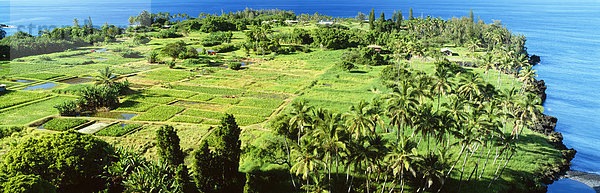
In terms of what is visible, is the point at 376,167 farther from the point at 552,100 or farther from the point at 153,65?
the point at 153,65

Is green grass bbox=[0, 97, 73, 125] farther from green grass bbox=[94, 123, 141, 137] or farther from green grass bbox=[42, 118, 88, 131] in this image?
green grass bbox=[94, 123, 141, 137]

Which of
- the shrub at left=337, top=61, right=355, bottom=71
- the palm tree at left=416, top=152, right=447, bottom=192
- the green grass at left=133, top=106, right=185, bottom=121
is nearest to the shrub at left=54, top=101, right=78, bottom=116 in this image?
the green grass at left=133, top=106, right=185, bottom=121

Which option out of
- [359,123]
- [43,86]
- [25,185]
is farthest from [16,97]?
[359,123]

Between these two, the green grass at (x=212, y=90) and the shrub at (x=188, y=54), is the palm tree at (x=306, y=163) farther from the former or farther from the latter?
the shrub at (x=188, y=54)

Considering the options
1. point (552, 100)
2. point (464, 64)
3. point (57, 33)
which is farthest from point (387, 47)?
point (57, 33)

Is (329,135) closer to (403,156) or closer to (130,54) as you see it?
(403,156)

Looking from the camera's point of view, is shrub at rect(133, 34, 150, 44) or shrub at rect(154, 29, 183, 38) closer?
shrub at rect(133, 34, 150, 44)

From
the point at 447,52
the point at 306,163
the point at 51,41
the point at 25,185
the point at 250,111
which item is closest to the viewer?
the point at 25,185
